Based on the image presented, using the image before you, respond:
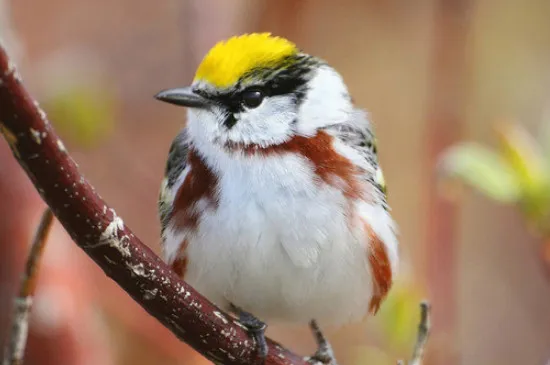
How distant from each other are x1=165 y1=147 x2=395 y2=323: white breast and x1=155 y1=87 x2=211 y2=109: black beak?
13 cm

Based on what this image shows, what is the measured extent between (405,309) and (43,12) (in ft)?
10.4

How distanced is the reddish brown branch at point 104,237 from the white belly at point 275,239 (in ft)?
0.96

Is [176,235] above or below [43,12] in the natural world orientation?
below

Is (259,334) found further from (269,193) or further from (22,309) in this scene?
(22,309)

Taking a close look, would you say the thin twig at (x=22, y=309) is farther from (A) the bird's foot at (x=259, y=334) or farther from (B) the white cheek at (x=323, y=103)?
(B) the white cheek at (x=323, y=103)

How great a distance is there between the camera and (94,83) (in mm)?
2625

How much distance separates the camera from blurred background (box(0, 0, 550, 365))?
2521 mm

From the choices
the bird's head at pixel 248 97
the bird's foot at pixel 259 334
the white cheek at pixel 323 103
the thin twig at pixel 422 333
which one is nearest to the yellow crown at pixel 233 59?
the bird's head at pixel 248 97

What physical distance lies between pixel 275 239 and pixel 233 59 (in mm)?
389

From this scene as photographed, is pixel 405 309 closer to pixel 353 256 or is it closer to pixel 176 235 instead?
pixel 353 256

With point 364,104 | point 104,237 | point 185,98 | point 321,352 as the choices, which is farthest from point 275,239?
point 364,104

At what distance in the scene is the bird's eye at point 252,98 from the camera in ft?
6.19

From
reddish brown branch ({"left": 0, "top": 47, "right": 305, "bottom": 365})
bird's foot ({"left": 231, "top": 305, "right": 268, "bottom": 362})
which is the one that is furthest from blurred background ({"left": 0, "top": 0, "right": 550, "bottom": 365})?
reddish brown branch ({"left": 0, "top": 47, "right": 305, "bottom": 365})

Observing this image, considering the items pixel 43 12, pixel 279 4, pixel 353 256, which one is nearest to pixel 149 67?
pixel 43 12
